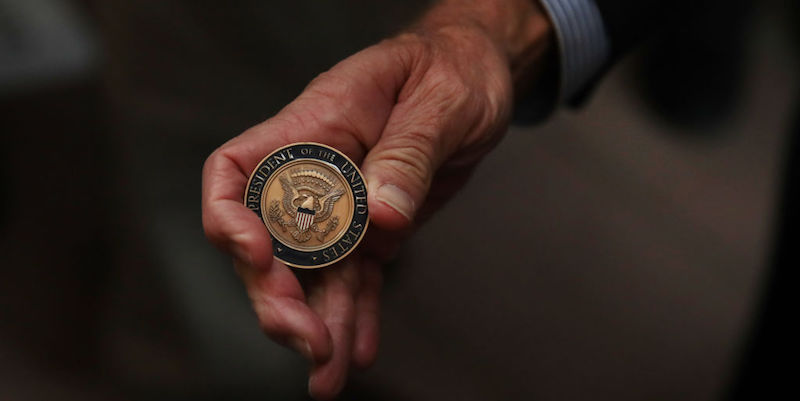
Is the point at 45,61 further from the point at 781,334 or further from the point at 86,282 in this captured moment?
the point at 781,334

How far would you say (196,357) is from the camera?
58.4 inches

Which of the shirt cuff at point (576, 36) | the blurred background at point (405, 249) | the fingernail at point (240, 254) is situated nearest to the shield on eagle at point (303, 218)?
the fingernail at point (240, 254)

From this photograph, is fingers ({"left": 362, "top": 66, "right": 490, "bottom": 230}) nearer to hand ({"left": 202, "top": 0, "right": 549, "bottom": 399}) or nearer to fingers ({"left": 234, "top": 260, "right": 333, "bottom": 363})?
hand ({"left": 202, "top": 0, "right": 549, "bottom": 399})

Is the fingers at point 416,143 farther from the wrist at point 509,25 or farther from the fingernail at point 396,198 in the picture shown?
the wrist at point 509,25

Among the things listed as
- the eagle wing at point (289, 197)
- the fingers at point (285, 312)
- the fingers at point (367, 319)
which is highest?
the eagle wing at point (289, 197)

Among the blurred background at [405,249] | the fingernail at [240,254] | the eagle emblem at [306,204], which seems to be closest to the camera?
the fingernail at [240,254]

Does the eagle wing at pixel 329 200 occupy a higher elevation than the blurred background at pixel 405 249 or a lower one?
higher

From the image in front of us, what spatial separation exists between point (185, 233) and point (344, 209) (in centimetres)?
83

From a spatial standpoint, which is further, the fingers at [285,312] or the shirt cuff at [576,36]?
the shirt cuff at [576,36]

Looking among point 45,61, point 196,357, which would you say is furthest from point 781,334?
point 45,61

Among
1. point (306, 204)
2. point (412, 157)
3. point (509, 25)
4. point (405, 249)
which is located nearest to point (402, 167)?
point (412, 157)

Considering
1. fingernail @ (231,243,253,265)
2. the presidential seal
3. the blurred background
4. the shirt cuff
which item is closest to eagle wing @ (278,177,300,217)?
the presidential seal

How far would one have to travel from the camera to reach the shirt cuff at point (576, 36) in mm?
1175

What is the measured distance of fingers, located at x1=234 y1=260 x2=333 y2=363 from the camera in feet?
2.57
